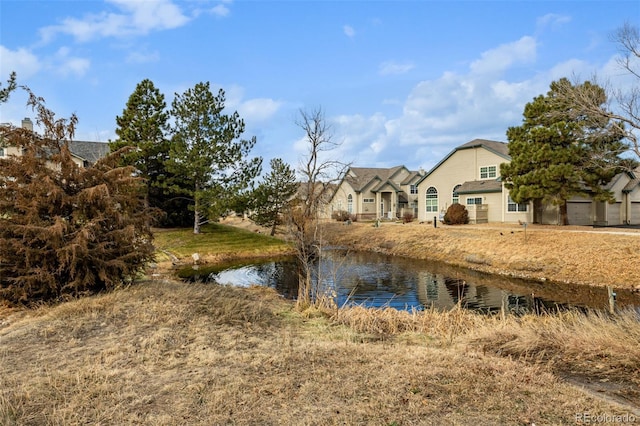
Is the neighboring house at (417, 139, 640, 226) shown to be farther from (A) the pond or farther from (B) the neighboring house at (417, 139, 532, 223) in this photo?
(A) the pond

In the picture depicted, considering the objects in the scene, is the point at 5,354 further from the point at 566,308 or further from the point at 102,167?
the point at 566,308

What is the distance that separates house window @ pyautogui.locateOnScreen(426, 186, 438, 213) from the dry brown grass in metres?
29.9

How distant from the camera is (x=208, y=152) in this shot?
90.1 ft

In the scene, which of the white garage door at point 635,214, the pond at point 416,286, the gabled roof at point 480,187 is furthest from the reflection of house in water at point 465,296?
the white garage door at point 635,214

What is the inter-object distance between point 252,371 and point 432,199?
34.4 meters

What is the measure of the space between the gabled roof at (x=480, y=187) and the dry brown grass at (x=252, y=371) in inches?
1017

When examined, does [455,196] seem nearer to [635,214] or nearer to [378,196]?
[378,196]

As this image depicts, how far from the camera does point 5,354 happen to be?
243 inches

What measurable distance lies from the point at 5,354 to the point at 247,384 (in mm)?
3921

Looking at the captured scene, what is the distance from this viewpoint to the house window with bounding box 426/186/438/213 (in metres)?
37.6

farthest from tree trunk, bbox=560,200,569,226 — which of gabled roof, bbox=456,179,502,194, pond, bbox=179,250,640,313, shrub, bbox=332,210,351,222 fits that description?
shrub, bbox=332,210,351,222

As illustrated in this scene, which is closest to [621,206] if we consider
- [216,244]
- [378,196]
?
[378,196]

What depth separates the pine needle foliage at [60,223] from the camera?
906cm

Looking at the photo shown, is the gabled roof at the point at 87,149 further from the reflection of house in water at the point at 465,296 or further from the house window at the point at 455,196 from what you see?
the reflection of house in water at the point at 465,296
